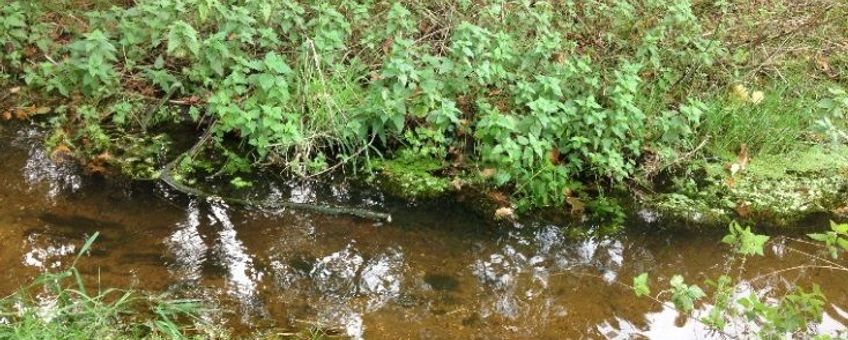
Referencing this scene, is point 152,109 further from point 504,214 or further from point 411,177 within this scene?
point 504,214

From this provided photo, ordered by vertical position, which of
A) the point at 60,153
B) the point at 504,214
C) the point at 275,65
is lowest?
the point at 504,214

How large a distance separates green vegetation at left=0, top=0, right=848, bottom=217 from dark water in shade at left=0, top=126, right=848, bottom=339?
1.10 ft

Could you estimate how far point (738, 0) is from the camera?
7055 mm

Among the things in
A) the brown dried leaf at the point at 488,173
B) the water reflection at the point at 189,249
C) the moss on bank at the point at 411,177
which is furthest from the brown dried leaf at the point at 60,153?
the brown dried leaf at the point at 488,173

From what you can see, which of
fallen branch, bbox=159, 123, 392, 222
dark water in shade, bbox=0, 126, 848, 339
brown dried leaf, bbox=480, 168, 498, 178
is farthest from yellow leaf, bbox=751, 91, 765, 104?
fallen branch, bbox=159, 123, 392, 222

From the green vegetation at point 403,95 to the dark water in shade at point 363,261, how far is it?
335 mm

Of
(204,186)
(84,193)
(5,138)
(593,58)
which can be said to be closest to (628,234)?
(593,58)

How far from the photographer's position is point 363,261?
4.17 meters

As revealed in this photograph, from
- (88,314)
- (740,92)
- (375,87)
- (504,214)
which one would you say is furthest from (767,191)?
(88,314)

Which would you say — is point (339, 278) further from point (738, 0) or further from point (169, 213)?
point (738, 0)

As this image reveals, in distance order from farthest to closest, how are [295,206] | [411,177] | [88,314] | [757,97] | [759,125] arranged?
[757,97]
[759,125]
[411,177]
[295,206]
[88,314]

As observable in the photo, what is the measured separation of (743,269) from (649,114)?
1.51 m

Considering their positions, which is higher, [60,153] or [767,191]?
[60,153]

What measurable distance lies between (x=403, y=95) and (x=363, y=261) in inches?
51.4
